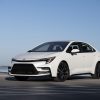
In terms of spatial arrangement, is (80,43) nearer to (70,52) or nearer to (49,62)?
(70,52)

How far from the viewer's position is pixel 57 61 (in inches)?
609

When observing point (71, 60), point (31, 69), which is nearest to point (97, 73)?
point (71, 60)

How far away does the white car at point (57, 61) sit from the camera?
603 inches

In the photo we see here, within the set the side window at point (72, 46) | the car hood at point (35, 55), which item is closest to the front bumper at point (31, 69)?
the car hood at point (35, 55)

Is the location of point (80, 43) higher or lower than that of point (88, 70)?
higher

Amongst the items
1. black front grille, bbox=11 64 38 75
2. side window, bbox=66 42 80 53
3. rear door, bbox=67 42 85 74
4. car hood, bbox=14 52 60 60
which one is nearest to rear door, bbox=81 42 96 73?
rear door, bbox=67 42 85 74

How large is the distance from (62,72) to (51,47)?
1407mm

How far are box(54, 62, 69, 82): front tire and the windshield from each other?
700 mm

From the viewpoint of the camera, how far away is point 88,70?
17391 mm

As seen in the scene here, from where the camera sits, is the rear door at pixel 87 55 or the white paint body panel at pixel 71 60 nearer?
the white paint body panel at pixel 71 60

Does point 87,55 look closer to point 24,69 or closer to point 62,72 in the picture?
point 62,72

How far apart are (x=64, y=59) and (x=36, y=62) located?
3.65 feet

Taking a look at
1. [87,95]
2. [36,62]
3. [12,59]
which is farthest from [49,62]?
[87,95]

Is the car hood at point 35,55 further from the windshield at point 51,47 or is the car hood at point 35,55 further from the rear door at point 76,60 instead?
the rear door at point 76,60
